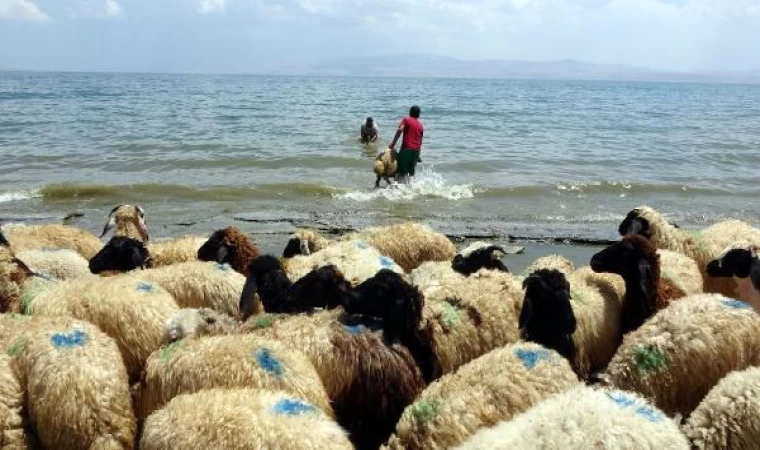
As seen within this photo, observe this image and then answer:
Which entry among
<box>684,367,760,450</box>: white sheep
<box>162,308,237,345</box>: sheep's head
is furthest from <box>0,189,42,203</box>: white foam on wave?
<box>684,367,760,450</box>: white sheep

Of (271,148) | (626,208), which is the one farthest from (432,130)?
(626,208)

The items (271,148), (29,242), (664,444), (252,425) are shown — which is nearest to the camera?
(664,444)

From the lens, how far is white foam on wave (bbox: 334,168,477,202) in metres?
16.2

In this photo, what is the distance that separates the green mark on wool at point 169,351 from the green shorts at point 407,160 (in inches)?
477

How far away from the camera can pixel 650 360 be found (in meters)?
4.51

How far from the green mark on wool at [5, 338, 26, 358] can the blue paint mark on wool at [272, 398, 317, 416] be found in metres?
1.83

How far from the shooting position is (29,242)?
26.2ft

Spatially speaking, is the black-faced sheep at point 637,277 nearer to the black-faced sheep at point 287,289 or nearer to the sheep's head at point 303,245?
the black-faced sheep at point 287,289

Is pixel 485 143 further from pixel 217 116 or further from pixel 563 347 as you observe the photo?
pixel 563 347

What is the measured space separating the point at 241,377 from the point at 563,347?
2.22 meters

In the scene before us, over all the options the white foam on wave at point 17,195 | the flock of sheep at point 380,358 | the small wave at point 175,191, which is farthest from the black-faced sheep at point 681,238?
the white foam on wave at point 17,195

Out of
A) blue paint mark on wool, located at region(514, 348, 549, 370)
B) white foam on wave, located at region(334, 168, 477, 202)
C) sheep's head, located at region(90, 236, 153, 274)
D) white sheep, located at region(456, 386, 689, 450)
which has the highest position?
white sheep, located at region(456, 386, 689, 450)

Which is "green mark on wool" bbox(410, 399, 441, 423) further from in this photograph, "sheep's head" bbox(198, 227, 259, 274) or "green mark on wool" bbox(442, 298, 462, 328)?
"sheep's head" bbox(198, 227, 259, 274)

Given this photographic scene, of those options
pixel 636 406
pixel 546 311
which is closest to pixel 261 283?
pixel 546 311
